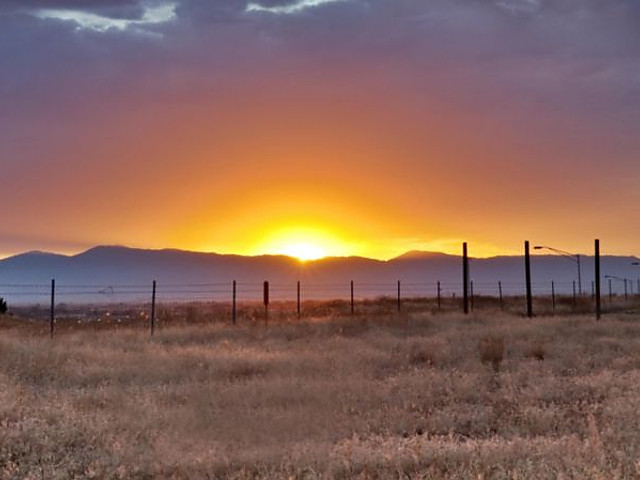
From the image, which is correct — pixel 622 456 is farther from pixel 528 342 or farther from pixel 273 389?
pixel 528 342

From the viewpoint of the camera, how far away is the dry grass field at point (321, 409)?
26.1ft

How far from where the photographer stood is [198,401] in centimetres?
1259

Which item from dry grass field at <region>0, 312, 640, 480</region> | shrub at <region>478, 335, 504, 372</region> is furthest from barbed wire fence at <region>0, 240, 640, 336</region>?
shrub at <region>478, 335, 504, 372</region>

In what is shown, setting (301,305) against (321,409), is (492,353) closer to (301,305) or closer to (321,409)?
(321,409)

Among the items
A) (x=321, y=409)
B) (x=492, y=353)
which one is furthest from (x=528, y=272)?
(x=321, y=409)

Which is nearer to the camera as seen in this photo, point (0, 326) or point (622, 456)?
point (622, 456)

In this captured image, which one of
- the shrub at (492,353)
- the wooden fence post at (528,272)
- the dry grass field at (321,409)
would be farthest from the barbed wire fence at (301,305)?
the shrub at (492,353)

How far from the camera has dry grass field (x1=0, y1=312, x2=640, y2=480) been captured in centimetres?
794

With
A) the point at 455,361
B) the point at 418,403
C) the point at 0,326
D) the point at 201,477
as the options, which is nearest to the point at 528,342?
the point at 455,361

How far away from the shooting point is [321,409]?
11664 mm

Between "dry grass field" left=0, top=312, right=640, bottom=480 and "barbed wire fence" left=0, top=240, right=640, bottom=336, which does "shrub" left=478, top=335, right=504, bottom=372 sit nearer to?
"dry grass field" left=0, top=312, right=640, bottom=480

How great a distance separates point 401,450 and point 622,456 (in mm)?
2494

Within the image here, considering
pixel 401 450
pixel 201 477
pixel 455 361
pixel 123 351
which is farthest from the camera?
pixel 123 351

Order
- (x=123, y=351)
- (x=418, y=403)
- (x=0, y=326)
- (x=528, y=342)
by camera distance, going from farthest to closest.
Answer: (x=0, y=326)
(x=528, y=342)
(x=123, y=351)
(x=418, y=403)
